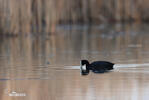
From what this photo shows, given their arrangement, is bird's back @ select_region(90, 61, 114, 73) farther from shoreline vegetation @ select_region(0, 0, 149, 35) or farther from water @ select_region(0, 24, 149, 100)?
shoreline vegetation @ select_region(0, 0, 149, 35)

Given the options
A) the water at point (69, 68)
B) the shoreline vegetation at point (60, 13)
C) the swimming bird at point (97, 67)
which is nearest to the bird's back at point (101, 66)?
the swimming bird at point (97, 67)

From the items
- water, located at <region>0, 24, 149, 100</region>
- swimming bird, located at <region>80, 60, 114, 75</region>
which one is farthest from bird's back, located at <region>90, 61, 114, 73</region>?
water, located at <region>0, 24, 149, 100</region>

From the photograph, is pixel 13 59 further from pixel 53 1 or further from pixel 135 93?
pixel 53 1

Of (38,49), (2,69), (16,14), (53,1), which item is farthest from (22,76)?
(53,1)

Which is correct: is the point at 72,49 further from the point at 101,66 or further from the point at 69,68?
the point at 101,66

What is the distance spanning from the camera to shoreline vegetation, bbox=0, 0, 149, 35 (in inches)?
706

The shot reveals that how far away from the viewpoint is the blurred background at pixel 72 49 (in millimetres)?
8922

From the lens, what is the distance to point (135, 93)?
8391 mm

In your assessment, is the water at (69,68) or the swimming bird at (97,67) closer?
the water at (69,68)

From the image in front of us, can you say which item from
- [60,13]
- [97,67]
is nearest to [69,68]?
[97,67]

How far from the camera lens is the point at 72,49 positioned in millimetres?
15430

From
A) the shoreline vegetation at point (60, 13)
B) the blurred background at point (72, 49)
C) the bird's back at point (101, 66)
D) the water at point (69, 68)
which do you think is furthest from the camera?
the shoreline vegetation at point (60, 13)

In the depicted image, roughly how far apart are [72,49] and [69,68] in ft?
13.7

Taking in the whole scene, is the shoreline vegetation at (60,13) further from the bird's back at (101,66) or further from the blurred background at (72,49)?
the bird's back at (101,66)
